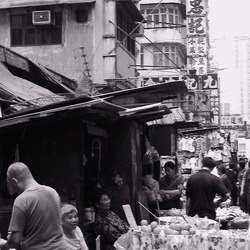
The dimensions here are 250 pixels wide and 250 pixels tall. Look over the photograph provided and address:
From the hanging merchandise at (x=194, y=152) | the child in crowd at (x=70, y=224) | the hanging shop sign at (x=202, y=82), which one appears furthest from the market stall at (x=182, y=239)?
the hanging merchandise at (x=194, y=152)

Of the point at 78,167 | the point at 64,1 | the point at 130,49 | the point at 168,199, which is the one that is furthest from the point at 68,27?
the point at 78,167

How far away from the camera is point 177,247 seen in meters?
8.33

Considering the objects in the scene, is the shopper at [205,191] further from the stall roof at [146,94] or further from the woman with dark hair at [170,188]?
the woman with dark hair at [170,188]

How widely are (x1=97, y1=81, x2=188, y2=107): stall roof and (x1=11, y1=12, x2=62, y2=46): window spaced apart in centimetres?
1128

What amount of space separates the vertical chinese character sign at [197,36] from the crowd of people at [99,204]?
959cm

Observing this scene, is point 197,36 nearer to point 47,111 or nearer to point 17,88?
point 17,88

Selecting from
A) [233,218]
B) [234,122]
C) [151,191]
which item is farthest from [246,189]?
[234,122]

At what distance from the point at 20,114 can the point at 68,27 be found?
14933 millimetres

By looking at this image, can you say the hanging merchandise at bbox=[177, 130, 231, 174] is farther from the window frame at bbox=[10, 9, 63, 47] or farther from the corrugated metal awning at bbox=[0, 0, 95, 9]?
the corrugated metal awning at bbox=[0, 0, 95, 9]

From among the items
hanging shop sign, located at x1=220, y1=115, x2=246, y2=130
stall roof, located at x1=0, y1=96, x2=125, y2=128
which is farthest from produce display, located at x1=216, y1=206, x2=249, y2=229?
hanging shop sign, located at x1=220, y1=115, x2=246, y2=130

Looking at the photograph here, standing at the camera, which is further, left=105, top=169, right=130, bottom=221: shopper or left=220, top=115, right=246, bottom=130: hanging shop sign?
left=220, top=115, right=246, bottom=130: hanging shop sign

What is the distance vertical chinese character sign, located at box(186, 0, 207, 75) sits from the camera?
2881 cm

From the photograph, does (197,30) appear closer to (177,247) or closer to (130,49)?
(130,49)

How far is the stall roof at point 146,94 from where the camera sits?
11.8 m
